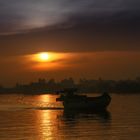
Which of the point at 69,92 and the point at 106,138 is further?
the point at 69,92

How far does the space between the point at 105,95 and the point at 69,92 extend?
10.3 metres

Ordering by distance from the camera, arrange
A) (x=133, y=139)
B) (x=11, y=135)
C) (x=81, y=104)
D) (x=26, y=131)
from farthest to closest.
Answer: (x=81, y=104) < (x=26, y=131) < (x=11, y=135) < (x=133, y=139)

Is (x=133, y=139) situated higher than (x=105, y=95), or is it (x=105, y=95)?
(x=105, y=95)

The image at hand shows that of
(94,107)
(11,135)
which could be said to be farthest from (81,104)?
(11,135)

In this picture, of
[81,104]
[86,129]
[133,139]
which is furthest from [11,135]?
[81,104]

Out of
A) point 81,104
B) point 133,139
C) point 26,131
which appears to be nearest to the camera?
point 133,139

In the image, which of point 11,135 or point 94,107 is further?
point 94,107

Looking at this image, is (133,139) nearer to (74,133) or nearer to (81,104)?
(74,133)

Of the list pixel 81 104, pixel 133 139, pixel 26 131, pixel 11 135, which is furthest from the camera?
pixel 81 104

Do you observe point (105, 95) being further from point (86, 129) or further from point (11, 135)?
point (11, 135)

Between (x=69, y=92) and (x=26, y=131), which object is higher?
(x=69, y=92)

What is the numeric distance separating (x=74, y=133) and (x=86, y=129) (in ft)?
21.7

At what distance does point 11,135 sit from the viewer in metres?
61.0

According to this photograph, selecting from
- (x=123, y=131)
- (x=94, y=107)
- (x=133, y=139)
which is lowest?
(x=133, y=139)
